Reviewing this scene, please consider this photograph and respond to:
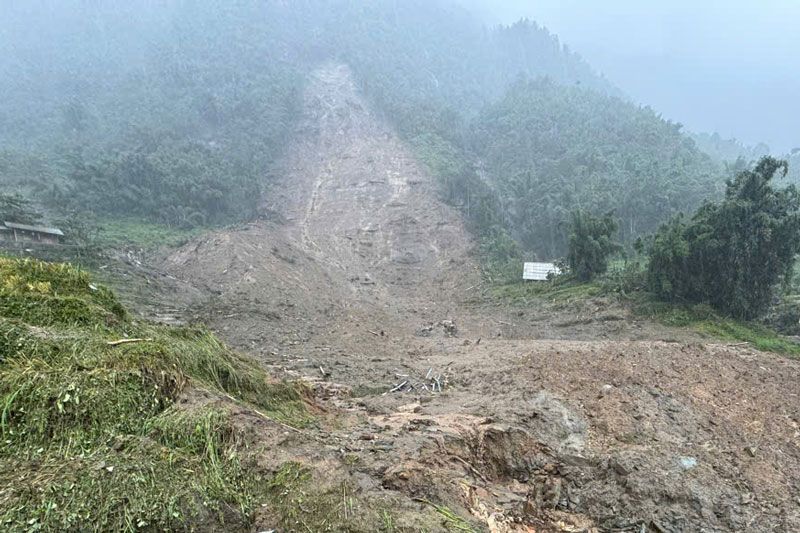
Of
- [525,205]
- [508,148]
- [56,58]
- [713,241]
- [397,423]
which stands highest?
[56,58]

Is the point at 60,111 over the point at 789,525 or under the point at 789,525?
over

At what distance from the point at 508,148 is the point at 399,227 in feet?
65.9

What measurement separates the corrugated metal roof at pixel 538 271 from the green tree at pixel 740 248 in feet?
22.5

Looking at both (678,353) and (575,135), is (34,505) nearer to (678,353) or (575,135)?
(678,353)

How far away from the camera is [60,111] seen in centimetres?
4334

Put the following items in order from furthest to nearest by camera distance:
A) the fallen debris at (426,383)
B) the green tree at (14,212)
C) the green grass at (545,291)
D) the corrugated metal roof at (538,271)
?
the corrugated metal roof at (538,271), the green grass at (545,291), the green tree at (14,212), the fallen debris at (426,383)

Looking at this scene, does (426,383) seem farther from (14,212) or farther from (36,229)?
(14,212)

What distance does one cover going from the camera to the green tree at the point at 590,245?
20391 mm

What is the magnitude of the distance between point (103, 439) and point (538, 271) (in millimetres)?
22193

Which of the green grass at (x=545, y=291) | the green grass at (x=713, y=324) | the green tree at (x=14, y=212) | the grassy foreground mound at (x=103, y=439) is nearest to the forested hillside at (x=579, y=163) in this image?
the green grass at (x=545, y=291)

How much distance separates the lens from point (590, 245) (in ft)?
66.4

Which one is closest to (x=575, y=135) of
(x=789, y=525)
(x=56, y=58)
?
(x=789, y=525)

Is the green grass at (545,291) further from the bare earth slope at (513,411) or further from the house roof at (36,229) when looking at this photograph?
the house roof at (36,229)

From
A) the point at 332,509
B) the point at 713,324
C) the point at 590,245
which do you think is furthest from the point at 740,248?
the point at 332,509
